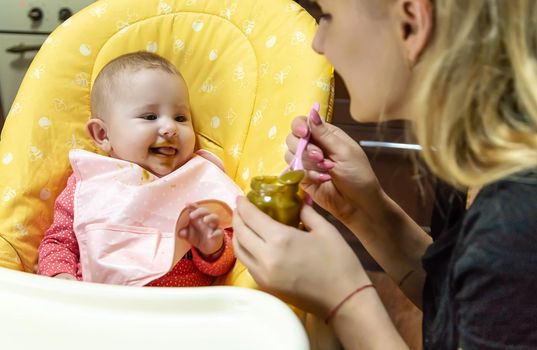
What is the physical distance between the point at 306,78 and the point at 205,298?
0.49m

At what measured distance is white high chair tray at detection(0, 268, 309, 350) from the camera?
2.06 ft

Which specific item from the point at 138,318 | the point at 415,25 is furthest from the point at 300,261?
the point at 415,25

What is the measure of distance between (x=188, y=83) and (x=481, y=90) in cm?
72

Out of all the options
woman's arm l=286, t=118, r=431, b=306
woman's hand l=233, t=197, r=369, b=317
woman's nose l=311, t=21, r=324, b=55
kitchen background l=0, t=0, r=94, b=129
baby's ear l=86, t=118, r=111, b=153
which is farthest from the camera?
kitchen background l=0, t=0, r=94, b=129

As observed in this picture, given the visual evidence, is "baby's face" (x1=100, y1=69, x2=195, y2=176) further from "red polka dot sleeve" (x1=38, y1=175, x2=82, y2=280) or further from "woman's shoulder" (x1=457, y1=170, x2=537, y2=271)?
"woman's shoulder" (x1=457, y1=170, x2=537, y2=271)

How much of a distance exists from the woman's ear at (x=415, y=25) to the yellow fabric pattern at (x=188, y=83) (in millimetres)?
341

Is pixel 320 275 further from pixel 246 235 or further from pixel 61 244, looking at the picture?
pixel 61 244

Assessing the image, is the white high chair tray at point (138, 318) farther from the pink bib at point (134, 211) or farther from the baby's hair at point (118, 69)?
the baby's hair at point (118, 69)

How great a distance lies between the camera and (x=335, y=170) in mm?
897

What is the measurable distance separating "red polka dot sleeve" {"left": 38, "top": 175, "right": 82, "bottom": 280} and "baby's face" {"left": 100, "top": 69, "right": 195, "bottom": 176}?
0.45ft

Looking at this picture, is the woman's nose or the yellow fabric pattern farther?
the yellow fabric pattern

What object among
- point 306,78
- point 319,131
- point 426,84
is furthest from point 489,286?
point 306,78

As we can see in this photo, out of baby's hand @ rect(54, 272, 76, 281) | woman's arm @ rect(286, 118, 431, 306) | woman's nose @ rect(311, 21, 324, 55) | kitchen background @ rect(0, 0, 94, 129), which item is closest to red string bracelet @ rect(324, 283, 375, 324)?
woman's arm @ rect(286, 118, 431, 306)

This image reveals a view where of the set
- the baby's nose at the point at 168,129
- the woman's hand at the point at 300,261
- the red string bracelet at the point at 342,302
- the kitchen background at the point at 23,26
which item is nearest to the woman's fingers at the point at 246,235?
the woman's hand at the point at 300,261
